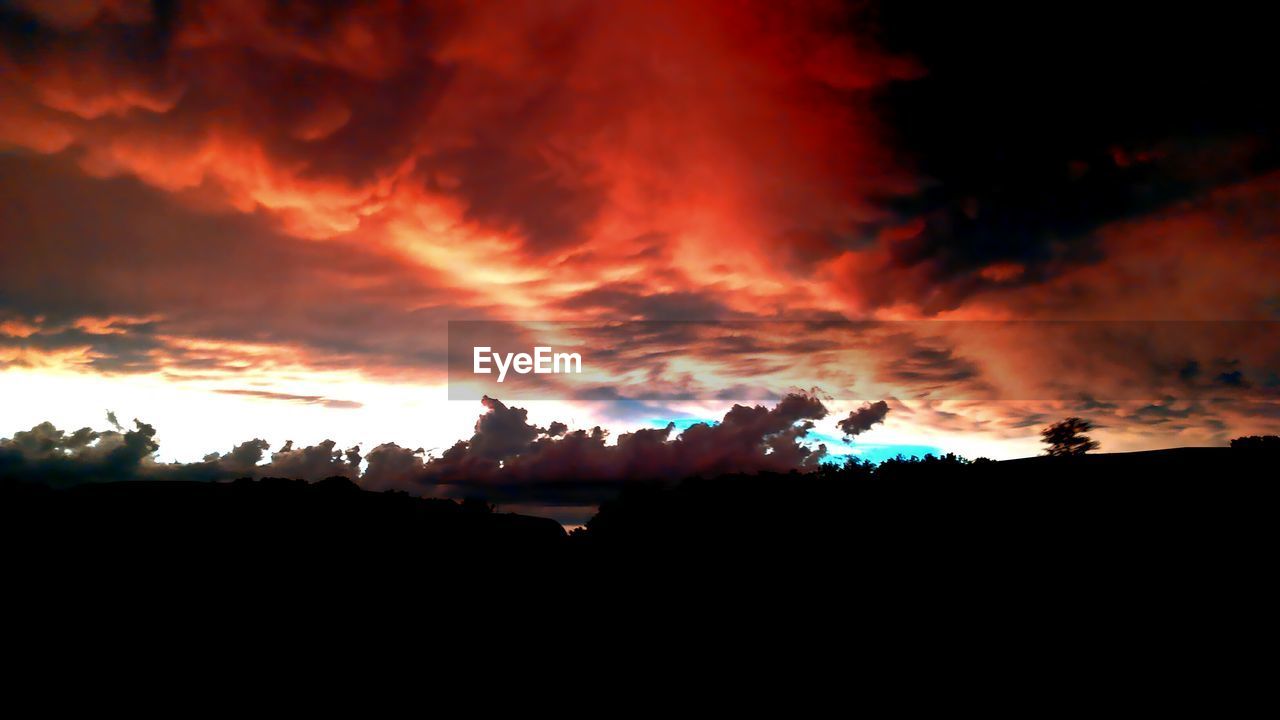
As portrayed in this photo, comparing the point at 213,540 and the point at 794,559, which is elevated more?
the point at 213,540

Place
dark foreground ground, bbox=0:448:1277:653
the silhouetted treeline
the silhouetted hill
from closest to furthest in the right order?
dark foreground ground, bbox=0:448:1277:653 < the silhouetted treeline < the silhouetted hill

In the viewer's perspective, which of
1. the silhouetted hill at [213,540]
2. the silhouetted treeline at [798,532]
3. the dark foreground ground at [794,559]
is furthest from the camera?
the silhouetted hill at [213,540]

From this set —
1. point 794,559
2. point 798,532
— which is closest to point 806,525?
point 798,532

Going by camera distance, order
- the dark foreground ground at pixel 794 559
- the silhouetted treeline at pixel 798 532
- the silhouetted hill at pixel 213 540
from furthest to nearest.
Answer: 1. the silhouetted hill at pixel 213 540
2. the silhouetted treeline at pixel 798 532
3. the dark foreground ground at pixel 794 559

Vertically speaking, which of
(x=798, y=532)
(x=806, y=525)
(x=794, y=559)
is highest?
(x=806, y=525)

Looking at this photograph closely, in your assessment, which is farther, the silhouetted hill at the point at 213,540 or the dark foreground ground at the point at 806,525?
the silhouetted hill at the point at 213,540

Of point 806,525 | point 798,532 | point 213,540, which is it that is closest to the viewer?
point 213,540

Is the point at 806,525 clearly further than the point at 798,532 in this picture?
Yes

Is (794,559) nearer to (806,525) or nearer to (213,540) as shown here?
(806,525)

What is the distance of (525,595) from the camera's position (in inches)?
2233

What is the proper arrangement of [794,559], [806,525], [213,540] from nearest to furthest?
[794,559]
[213,540]
[806,525]

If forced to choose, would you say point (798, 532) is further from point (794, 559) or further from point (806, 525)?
point (794, 559)

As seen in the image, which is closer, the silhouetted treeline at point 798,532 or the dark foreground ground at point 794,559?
the dark foreground ground at point 794,559

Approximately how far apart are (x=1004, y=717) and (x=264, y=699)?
3285 cm
